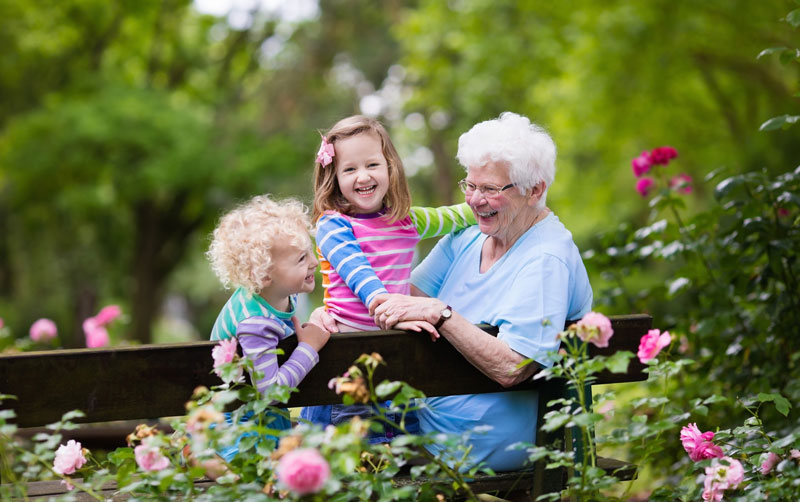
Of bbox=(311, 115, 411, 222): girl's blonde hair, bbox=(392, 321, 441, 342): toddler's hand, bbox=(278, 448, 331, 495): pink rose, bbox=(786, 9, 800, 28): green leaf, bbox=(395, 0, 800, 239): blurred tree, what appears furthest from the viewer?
bbox=(395, 0, 800, 239): blurred tree

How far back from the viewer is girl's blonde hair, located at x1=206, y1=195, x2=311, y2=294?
2836mm

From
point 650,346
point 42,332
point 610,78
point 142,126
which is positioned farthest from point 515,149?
point 142,126

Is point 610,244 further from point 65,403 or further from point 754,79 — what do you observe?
point 754,79

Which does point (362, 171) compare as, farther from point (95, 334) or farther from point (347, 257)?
point (95, 334)

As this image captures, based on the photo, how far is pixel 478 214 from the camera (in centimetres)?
324

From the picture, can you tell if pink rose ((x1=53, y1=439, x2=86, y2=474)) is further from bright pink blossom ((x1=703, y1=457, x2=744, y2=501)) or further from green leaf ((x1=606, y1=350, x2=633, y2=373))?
bright pink blossom ((x1=703, y1=457, x2=744, y2=501))

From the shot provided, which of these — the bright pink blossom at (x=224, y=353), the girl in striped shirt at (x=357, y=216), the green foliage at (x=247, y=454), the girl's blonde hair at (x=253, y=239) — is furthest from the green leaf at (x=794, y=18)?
the bright pink blossom at (x=224, y=353)

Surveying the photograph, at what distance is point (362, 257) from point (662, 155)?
2.16m

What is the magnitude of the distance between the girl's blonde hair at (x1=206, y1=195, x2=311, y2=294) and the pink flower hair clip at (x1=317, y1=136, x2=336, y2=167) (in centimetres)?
34

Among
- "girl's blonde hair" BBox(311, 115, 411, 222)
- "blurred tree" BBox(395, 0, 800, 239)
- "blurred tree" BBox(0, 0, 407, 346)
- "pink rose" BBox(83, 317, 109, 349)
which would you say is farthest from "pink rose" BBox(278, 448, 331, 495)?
"blurred tree" BBox(0, 0, 407, 346)

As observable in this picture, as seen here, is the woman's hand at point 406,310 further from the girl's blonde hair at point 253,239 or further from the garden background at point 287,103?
the garden background at point 287,103

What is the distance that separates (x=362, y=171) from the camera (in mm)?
3268

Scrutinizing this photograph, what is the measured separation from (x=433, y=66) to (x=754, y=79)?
6898 mm

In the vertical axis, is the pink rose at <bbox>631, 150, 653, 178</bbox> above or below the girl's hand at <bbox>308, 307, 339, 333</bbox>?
above
